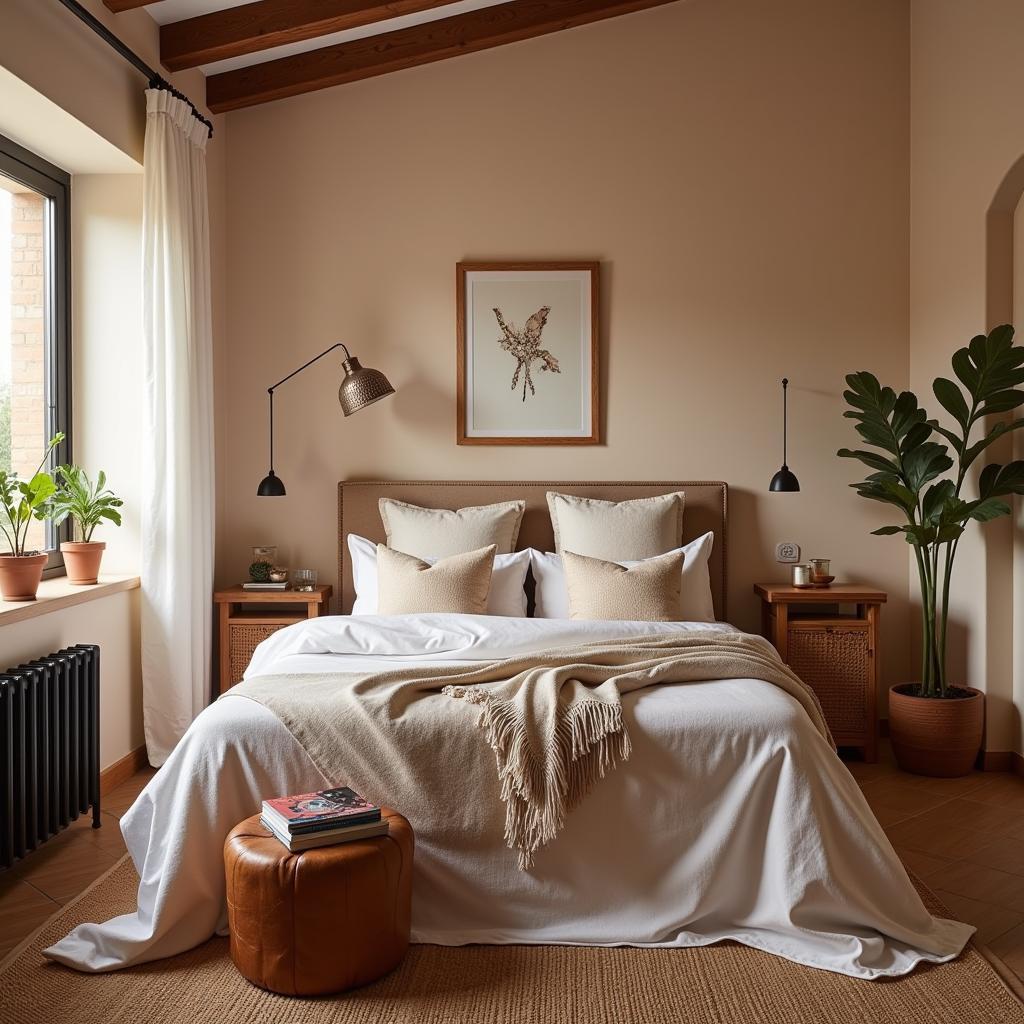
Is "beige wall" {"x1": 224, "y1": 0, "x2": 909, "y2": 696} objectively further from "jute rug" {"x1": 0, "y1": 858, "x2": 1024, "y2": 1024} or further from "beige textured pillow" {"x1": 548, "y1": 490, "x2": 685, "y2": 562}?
"jute rug" {"x1": 0, "y1": 858, "x2": 1024, "y2": 1024}

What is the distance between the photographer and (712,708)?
269 centimetres

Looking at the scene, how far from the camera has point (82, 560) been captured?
12.1 feet

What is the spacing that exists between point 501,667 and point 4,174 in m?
2.60

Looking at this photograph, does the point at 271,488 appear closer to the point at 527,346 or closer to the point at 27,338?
the point at 27,338

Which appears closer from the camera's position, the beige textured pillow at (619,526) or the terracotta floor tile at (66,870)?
the terracotta floor tile at (66,870)

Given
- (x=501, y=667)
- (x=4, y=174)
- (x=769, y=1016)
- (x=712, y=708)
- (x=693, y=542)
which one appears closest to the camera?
(x=769, y=1016)

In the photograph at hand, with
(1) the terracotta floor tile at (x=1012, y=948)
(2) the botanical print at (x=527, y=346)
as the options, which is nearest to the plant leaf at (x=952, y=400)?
(2) the botanical print at (x=527, y=346)

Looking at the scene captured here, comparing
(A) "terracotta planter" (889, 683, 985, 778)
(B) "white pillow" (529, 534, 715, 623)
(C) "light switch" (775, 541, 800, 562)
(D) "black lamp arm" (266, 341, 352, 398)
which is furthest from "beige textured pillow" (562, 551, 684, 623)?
(D) "black lamp arm" (266, 341, 352, 398)

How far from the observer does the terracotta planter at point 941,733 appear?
4.05 meters

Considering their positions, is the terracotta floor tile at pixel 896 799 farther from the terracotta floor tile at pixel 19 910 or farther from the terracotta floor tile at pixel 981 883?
the terracotta floor tile at pixel 19 910

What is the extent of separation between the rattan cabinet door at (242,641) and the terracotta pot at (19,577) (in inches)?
45.7

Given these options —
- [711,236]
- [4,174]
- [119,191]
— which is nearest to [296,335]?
[119,191]

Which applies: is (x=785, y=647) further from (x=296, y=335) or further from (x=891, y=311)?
(x=296, y=335)

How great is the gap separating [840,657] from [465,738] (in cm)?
230
